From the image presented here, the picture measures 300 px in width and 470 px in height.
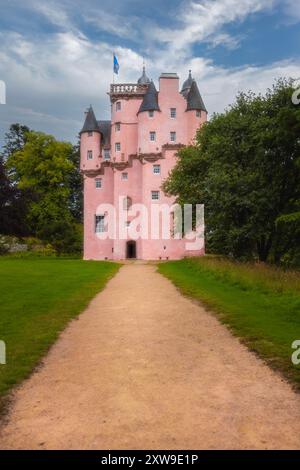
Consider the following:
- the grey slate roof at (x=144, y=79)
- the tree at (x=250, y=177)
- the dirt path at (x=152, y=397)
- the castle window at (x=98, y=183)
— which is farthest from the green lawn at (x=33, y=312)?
the grey slate roof at (x=144, y=79)

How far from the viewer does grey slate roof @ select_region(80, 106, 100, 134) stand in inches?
2066

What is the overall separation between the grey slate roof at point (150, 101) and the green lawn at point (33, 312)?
28.5 meters

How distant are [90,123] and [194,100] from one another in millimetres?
12299

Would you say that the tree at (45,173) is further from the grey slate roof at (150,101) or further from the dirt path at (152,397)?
the dirt path at (152,397)

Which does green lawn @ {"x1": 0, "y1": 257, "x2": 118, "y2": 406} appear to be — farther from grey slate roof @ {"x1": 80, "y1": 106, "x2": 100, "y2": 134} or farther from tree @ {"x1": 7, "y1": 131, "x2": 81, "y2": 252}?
tree @ {"x1": 7, "y1": 131, "x2": 81, "y2": 252}

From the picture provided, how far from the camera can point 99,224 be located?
5072 cm

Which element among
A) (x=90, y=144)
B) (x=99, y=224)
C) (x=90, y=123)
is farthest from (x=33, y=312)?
(x=90, y=123)

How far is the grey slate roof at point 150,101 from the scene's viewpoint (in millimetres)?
47062

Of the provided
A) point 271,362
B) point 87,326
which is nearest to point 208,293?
point 87,326

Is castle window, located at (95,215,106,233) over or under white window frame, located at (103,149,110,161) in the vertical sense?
under

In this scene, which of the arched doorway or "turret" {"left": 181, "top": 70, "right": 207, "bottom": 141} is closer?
"turret" {"left": 181, "top": 70, "right": 207, "bottom": 141}

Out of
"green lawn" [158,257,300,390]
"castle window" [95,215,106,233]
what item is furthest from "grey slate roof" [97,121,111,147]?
"green lawn" [158,257,300,390]
